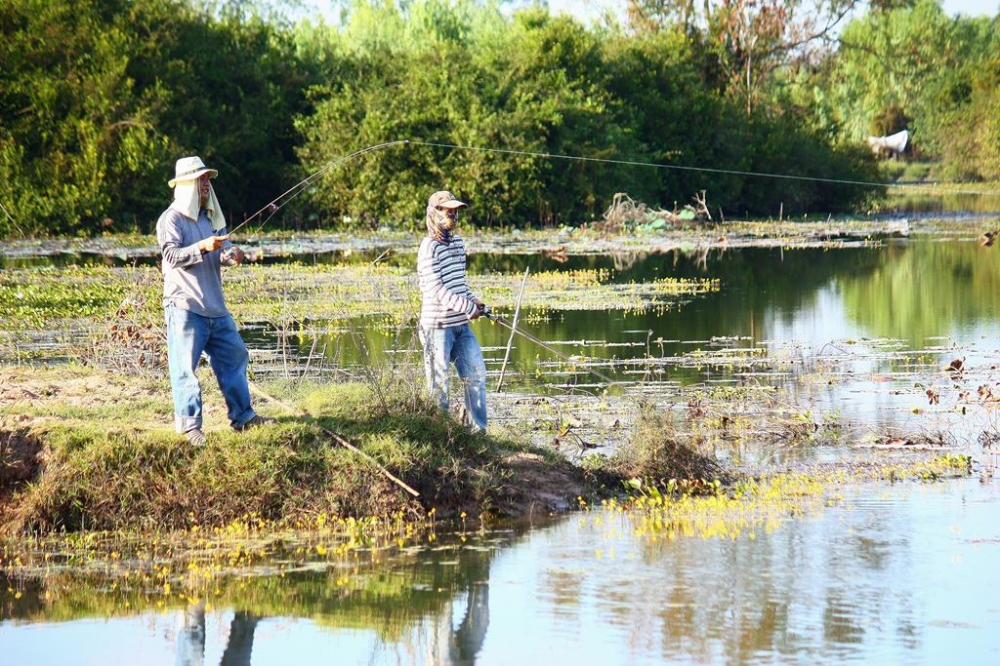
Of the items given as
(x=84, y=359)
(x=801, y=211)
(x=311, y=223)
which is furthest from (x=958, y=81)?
(x=84, y=359)

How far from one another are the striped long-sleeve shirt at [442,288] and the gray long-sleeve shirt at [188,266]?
1.57 meters

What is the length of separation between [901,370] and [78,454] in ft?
30.2

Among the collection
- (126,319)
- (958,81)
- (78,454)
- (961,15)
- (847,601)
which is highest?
(961,15)

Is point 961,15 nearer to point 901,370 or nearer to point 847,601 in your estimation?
point 901,370

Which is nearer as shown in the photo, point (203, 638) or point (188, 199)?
point (203, 638)

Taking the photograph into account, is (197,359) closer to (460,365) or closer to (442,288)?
(442,288)

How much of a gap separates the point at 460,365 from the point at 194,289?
2.18 meters

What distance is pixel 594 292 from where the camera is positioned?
928 inches

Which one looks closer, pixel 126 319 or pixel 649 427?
pixel 649 427

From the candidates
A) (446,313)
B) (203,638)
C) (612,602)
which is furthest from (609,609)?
(446,313)

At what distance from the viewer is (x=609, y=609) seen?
25.2 feet

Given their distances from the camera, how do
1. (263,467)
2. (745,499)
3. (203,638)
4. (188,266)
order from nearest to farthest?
(203,638)
(188,266)
(263,467)
(745,499)

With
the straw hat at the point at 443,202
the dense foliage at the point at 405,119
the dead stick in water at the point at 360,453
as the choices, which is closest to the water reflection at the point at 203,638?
the dead stick in water at the point at 360,453

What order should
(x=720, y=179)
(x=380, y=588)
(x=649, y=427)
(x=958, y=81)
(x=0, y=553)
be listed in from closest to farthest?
(x=380, y=588), (x=0, y=553), (x=649, y=427), (x=720, y=179), (x=958, y=81)
